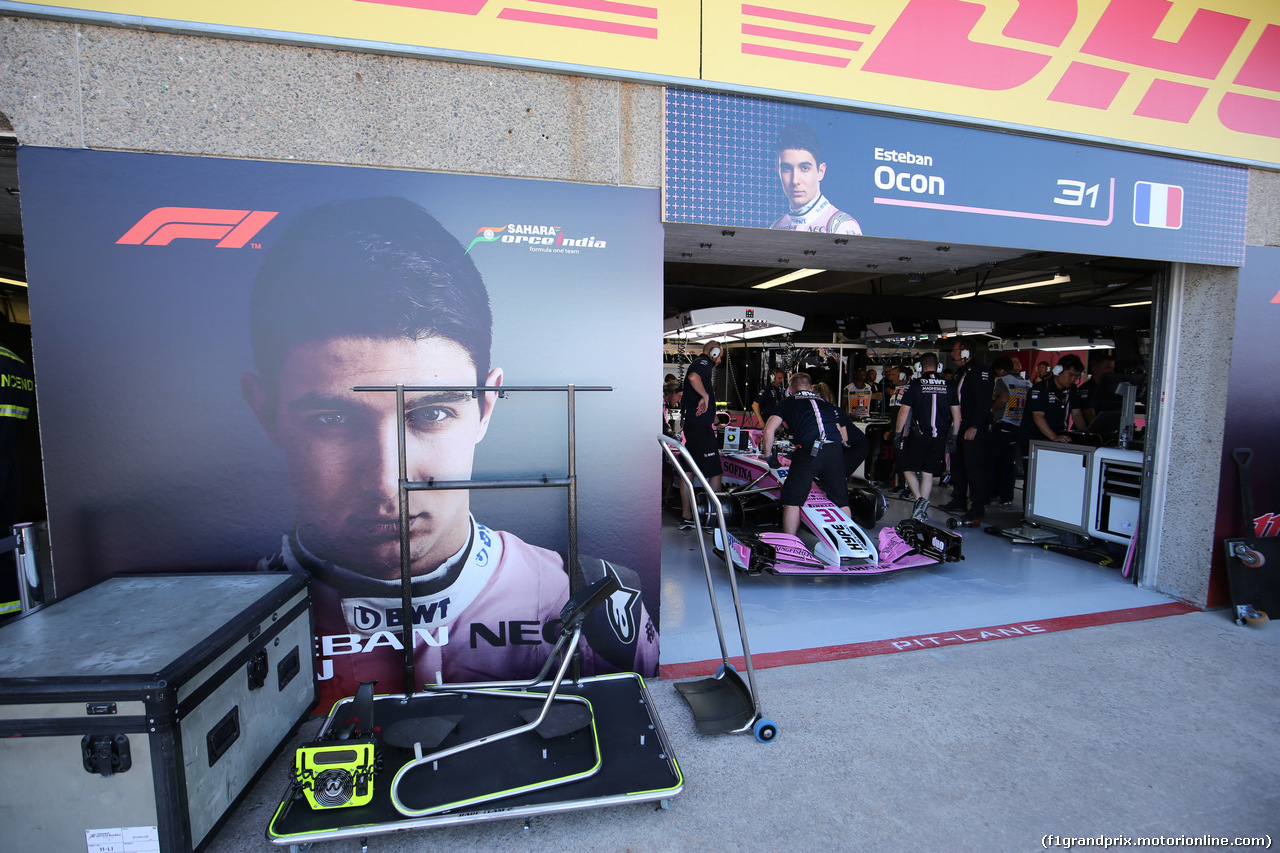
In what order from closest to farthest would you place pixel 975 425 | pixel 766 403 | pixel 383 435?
pixel 383 435 < pixel 975 425 < pixel 766 403

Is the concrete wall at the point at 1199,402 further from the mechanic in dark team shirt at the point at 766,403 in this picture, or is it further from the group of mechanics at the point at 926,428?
the mechanic in dark team shirt at the point at 766,403

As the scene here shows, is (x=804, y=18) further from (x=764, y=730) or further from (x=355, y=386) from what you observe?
(x=764, y=730)

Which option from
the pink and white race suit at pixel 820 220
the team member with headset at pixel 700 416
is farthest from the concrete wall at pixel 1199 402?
the team member with headset at pixel 700 416

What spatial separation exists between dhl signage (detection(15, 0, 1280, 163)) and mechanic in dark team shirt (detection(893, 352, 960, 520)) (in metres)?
3.08

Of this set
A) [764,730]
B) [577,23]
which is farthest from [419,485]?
[577,23]

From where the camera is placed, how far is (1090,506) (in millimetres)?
5238

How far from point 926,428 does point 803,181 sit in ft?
14.3

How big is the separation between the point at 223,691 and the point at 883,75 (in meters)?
4.18

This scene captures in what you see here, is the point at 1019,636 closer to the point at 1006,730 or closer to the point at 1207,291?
the point at 1006,730

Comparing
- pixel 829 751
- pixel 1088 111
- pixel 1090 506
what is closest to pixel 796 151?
pixel 1088 111

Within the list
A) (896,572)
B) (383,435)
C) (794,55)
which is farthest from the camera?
(896,572)

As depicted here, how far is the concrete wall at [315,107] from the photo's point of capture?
7.82 feet

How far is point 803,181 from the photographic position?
3105 mm

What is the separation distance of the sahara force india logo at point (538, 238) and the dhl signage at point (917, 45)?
763 millimetres
